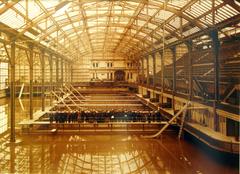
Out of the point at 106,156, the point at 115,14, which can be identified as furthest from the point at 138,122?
the point at 115,14

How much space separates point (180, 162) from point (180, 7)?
9730 mm

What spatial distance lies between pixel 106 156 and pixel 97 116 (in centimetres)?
530

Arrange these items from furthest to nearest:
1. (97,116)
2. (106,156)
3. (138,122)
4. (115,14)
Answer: (115,14) < (97,116) < (138,122) < (106,156)

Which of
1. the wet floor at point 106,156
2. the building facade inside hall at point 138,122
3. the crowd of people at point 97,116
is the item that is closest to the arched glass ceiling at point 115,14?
the building facade inside hall at point 138,122

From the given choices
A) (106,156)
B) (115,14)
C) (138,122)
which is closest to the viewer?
(106,156)

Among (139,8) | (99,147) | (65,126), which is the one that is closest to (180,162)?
(99,147)

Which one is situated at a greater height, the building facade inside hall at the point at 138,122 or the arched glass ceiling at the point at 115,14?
the arched glass ceiling at the point at 115,14

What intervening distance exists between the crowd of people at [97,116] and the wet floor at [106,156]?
170cm

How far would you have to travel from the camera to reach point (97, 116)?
660 inches

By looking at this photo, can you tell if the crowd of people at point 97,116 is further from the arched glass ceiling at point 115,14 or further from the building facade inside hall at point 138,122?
the arched glass ceiling at point 115,14

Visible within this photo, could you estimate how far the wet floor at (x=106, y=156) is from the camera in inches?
391

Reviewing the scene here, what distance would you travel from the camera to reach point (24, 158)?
11062 millimetres

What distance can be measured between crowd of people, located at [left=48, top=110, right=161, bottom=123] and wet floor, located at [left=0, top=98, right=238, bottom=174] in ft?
5.59

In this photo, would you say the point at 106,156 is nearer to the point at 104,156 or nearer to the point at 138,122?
the point at 104,156
